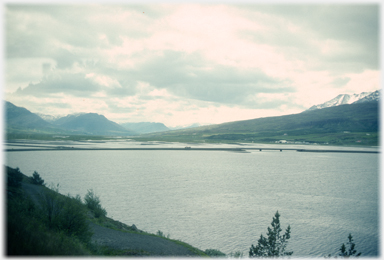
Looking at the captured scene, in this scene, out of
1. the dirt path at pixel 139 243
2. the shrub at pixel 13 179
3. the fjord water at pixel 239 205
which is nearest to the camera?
the dirt path at pixel 139 243

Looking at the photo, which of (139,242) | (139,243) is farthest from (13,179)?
(139,243)

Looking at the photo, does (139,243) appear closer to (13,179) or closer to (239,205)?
(13,179)

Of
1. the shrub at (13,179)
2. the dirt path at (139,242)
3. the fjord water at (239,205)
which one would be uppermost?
the shrub at (13,179)

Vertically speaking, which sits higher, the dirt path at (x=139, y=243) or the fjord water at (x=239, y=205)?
the dirt path at (x=139, y=243)

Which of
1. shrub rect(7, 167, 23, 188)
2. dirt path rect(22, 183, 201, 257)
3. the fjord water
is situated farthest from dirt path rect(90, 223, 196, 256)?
shrub rect(7, 167, 23, 188)

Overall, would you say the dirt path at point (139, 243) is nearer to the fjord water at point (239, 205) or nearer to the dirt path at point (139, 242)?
the dirt path at point (139, 242)

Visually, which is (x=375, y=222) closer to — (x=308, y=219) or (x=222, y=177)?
(x=308, y=219)

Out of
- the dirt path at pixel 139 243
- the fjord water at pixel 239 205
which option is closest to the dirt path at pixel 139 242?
the dirt path at pixel 139 243

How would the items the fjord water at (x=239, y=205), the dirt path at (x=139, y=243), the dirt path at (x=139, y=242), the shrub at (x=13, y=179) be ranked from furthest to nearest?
the shrub at (x=13, y=179)
the fjord water at (x=239, y=205)
the dirt path at (x=139, y=242)
the dirt path at (x=139, y=243)

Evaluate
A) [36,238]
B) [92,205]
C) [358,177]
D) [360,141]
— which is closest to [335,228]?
[92,205]

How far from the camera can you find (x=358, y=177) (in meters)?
57.3

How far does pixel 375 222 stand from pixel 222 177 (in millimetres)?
31415

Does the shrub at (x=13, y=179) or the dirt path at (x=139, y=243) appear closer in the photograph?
the dirt path at (x=139, y=243)

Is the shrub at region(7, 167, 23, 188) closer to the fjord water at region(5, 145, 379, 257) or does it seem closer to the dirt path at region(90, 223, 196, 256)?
the fjord water at region(5, 145, 379, 257)
